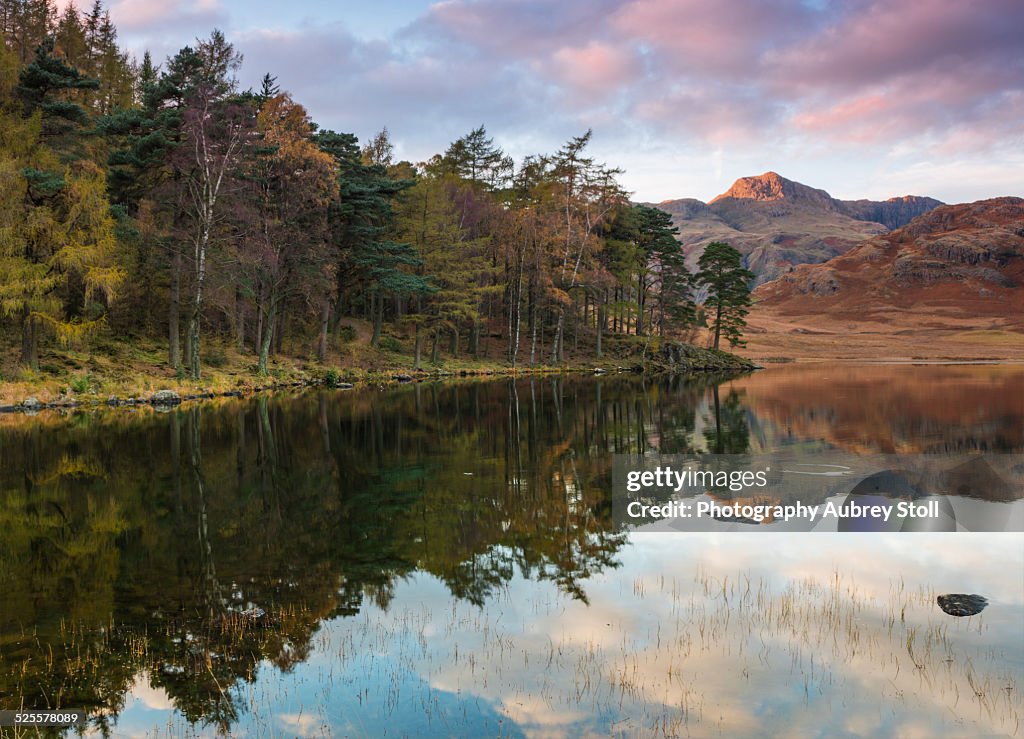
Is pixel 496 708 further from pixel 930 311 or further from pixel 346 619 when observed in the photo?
pixel 930 311

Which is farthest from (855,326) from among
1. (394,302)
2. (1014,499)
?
(1014,499)

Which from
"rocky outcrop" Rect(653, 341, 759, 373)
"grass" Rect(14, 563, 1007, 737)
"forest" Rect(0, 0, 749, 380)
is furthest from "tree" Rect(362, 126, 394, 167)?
"grass" Rect(14, 563, 1007, 737)

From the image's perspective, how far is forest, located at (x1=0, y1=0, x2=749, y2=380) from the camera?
109ft

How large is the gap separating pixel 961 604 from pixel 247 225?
3755 cm

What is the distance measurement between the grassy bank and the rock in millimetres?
371

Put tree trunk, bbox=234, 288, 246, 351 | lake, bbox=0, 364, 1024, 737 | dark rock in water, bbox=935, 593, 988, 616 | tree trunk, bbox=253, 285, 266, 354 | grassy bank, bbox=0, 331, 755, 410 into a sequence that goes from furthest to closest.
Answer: tree trunk, bbox=234, 288, 246, 351 < tree trunk, bbox=253, 285, 266, 354 < grassy bank, bbox=0, 331, 755, 410 < dark rock in water, bbox=935, 593, 988, 616 < lake, bbox=0, 364, 1024, 737

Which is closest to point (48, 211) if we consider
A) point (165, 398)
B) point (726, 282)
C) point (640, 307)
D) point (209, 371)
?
point (165, 398)

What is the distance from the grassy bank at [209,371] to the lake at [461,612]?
16815mm

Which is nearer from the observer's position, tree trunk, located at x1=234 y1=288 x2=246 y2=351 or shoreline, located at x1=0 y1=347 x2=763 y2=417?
shoreline, located at x1=0 y1=347 x2=763 y2=417

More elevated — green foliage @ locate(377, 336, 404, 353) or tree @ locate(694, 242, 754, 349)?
tree @ locate(694, 242, 754, 349)

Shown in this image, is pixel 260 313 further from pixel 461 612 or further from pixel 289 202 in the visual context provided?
pixel 461 612

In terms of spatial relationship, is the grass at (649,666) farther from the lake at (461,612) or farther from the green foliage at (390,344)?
the green foliage at (390,344)

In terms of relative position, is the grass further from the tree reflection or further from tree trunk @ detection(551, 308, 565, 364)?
tree trunk @ detection(551, 308, 565, 364)

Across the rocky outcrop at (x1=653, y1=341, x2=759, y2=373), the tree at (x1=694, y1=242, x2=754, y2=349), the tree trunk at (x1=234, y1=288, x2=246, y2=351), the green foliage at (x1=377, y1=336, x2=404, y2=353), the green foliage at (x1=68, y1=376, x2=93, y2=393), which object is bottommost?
the rocky outcrop at (x1=653, y1=341, x2=759, y2=373)
